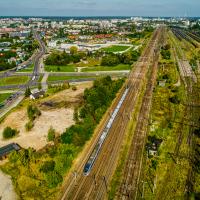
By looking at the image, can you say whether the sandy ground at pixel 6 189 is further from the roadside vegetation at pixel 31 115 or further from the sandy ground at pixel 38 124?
the roadside vegetation at pixel 31 115

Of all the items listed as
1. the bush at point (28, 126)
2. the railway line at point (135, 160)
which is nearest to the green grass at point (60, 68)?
the railway line at point (135, 160)

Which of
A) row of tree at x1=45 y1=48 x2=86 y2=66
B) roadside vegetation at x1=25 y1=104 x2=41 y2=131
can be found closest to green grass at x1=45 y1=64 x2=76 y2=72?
row of tree at x1=45 y1=48 x2=86 y2=66

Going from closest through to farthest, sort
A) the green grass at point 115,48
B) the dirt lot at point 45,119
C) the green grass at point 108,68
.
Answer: the dirt lot at point 45,119
the green grass at point 108,68
the green grass at point 115,48

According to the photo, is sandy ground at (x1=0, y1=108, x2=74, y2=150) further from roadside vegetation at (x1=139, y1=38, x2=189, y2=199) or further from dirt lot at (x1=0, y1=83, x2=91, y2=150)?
roadside vegetation at (x1=139, y1=38, x2=189, y2=199)

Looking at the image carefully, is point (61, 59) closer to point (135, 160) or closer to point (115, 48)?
point (115, 48)

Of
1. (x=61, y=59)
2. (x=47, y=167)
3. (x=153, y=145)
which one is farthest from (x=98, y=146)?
(x=61, y=59)

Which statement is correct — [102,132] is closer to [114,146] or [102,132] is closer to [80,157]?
[114,146]
